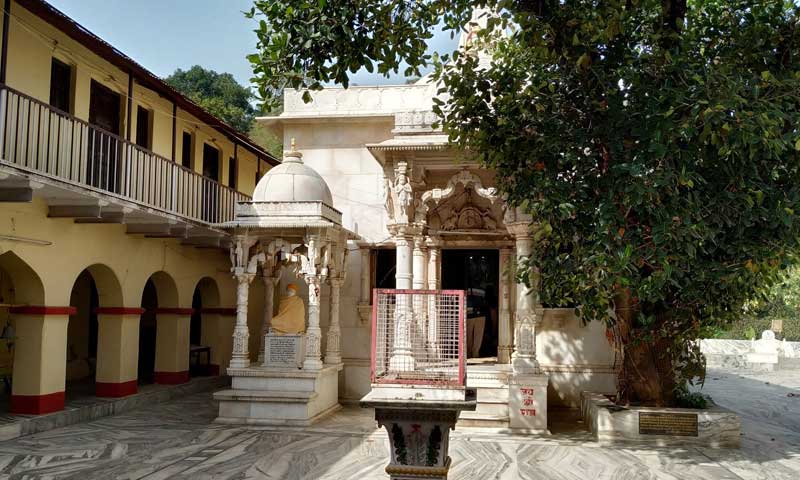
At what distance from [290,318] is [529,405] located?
4859mm

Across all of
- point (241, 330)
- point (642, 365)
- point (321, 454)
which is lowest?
point (321, 454)

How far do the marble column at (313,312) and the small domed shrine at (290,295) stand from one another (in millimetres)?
19

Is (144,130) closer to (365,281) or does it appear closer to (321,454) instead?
(365,281)

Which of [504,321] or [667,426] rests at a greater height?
[504,321]

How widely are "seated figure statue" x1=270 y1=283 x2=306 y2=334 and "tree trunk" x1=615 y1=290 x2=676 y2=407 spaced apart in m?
6.00

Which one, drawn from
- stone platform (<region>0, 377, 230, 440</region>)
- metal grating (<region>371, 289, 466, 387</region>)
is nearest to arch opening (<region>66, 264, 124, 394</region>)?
stone platform (<region>0, 377, 230, 440</region>)

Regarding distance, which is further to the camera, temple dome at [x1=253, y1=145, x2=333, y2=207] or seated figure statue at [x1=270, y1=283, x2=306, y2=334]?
temple dome at [x1=253, y1=145, x2=333, y2=207]

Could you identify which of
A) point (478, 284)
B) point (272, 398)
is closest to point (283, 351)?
point (272, 398)

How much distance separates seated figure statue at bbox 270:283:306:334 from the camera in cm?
1359

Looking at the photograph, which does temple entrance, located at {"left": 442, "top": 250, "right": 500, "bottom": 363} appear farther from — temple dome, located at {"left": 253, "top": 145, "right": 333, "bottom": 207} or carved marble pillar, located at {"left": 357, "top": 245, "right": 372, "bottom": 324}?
temple dome, located at {"left": 253, "top": 145, "right": 333, "bottom": 207}

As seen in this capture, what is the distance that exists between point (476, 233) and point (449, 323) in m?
7.56

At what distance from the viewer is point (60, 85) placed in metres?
13.0

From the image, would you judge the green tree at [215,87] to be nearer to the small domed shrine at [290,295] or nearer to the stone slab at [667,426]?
the small domed shrine at [290,295]

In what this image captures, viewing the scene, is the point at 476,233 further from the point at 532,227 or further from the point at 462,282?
the point at 532,227
